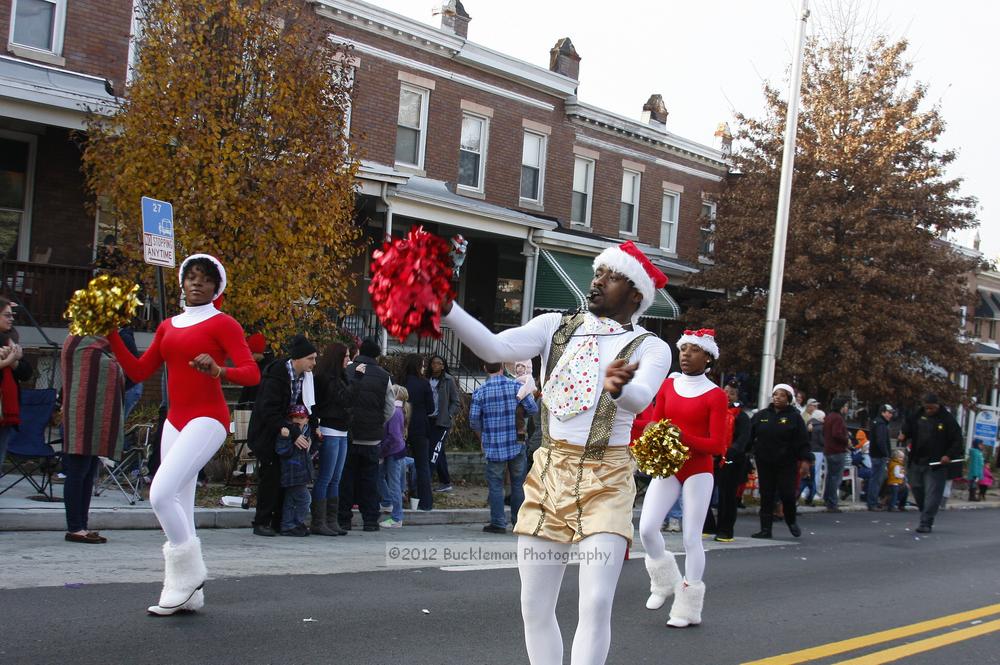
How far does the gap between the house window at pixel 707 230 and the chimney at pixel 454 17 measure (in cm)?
893

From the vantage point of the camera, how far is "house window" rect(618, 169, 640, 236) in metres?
26.9

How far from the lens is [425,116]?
71.0 ft

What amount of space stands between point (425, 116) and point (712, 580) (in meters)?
14.7

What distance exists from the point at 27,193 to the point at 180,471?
12140 millimetres

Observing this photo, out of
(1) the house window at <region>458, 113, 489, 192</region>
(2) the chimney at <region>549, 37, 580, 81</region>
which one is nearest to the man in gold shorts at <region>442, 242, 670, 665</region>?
(1) the house window at <region>458, 113, 489, 192</region>

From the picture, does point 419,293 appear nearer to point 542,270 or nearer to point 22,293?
point 22,293

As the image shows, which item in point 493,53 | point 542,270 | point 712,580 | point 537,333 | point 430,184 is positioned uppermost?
point 493,53

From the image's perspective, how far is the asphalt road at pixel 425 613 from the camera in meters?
5.45

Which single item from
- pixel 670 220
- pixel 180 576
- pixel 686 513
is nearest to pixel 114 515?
pixel 180 576

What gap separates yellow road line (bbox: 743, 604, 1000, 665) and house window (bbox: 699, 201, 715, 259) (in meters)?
18.9

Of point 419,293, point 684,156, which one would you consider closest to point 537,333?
point 419,293

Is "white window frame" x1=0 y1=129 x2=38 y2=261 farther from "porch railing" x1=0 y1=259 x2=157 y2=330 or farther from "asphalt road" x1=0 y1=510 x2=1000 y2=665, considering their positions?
"asphalt road" x1=0 y1=510 x2=1000 y2=665

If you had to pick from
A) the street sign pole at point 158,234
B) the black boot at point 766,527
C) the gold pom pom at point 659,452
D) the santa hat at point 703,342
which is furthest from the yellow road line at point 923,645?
the street sign pole at point 158,234

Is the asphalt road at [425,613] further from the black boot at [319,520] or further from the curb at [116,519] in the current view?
the black boot at [319,520]
